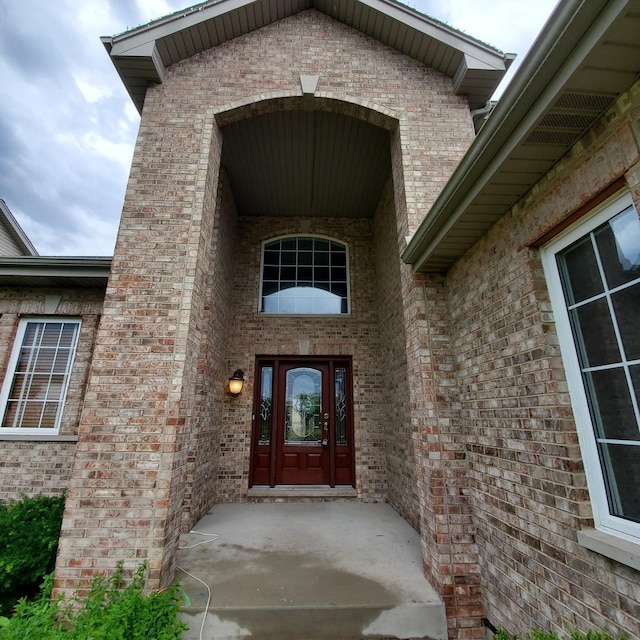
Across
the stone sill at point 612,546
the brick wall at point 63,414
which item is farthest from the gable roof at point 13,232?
the stone sill at point 612,546

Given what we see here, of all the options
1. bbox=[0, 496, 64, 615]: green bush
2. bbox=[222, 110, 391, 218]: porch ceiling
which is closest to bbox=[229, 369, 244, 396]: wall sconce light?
bbox=[0, 496, 64, 615]: green bush

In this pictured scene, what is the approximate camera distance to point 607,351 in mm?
1671

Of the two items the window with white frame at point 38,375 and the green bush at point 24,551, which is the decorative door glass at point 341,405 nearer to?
the green bush at point 24,551

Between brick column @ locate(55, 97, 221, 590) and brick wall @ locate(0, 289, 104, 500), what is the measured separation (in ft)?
6.32

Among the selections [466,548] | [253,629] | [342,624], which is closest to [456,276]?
[466,548]

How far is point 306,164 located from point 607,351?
15.7 feet

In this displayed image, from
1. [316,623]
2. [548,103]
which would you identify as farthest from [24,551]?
[548,103]

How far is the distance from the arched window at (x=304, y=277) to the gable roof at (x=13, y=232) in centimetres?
744

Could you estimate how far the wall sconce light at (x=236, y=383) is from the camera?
5.33 metres

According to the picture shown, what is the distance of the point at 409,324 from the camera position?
3.20 m

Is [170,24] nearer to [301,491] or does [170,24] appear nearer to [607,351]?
[607,351]

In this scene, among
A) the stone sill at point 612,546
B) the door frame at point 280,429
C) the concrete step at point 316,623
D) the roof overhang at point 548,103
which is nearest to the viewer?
the roof overhang at point 548,103

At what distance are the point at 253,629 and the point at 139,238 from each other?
3326mm

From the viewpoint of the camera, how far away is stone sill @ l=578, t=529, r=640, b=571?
137 centimetres
